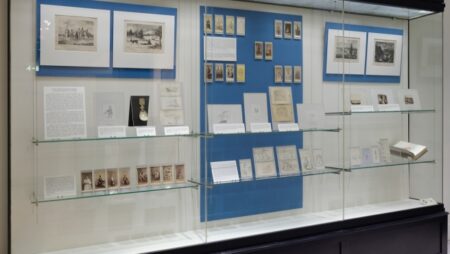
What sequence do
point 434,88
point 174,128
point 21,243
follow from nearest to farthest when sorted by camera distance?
point 21,243
point 174,128
point 434,88

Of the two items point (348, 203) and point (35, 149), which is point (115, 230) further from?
point (348, 203)

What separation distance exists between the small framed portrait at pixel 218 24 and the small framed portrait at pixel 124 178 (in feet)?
4.05

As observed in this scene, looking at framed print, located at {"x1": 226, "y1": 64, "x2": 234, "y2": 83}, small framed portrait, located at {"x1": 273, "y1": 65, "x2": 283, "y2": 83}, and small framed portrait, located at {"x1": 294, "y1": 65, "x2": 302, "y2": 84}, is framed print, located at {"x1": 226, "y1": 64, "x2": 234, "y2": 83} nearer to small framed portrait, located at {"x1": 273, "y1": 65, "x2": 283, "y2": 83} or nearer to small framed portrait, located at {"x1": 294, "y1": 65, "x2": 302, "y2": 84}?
small framed portrait, located at {"x1": 273, "y1": 65, "x2": 283, "y2": 83}

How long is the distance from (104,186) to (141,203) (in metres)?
0.31

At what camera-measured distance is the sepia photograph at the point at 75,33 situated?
2.79 meters

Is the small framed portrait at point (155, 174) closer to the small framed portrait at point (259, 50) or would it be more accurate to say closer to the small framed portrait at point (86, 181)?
the small framed portrait at point (86, 181)

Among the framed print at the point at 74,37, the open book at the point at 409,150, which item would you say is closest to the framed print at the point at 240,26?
the framed print at the point at 74,37

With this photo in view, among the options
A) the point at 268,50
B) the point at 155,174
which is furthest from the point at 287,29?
the point at 155,174

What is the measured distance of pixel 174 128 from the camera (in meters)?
3.19

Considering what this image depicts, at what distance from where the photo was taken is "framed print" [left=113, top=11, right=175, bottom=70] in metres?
3.01

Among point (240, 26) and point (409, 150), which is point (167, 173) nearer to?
point (240, 26)

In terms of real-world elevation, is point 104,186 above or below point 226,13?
below

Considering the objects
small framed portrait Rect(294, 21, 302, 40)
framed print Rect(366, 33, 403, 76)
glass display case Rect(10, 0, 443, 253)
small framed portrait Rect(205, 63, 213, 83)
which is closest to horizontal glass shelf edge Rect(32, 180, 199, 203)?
glass display case Rect(10, 0, 443, 253)

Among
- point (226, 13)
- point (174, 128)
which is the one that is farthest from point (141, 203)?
point (226, 13)
